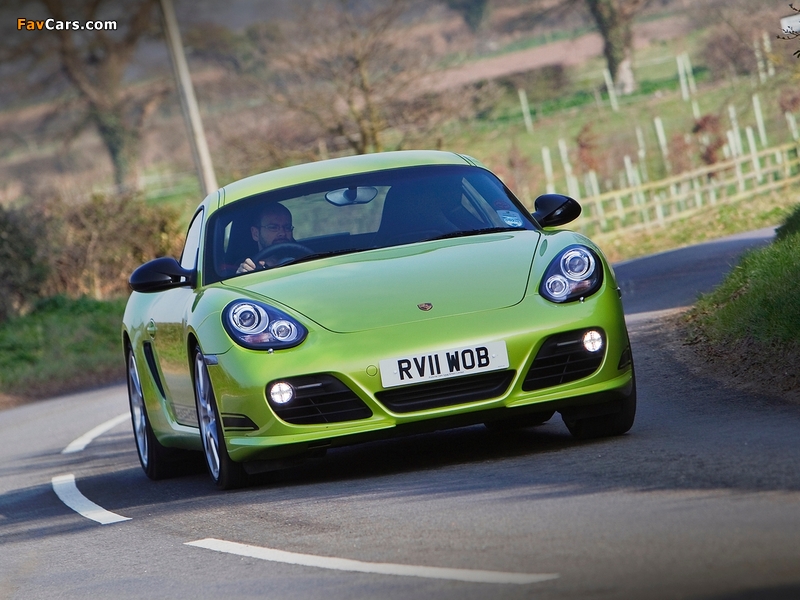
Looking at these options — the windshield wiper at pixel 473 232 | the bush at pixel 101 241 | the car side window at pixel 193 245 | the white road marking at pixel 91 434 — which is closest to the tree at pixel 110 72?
the bush at pixel 101 241

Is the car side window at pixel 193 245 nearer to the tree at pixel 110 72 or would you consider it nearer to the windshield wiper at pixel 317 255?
the windshield wiper at pixel 317 255

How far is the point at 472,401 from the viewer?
698cm

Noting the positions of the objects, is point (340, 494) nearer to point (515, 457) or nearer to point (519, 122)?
point (515, 457)

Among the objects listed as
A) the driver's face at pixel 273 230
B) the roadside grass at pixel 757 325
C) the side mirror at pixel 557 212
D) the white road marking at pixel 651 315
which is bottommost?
the white road marking at pixel 651 315

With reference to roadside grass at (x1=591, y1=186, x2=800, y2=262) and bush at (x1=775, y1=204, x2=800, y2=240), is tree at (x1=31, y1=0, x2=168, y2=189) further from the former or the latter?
bush at (x1=775, y1=204, x2=800, y2=240)

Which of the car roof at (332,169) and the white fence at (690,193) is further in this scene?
the white fence at (690,193)

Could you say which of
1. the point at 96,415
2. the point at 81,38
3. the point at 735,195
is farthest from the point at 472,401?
the point at 81,38

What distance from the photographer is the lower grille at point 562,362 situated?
23.1ft

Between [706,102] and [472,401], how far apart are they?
5334cm

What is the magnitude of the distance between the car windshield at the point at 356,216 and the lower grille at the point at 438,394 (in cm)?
123

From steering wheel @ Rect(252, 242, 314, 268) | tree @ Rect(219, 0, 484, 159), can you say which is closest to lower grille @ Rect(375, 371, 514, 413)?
steering wheel @ Rect(252, 242, 314, 268)

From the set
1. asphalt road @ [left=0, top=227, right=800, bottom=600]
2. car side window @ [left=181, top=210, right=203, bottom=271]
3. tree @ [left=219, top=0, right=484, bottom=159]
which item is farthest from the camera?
tree @ [left=219, top=0, right=484, bottom=159]

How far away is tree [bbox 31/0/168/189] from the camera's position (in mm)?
63344

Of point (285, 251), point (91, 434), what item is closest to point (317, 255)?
point (285, 251)
